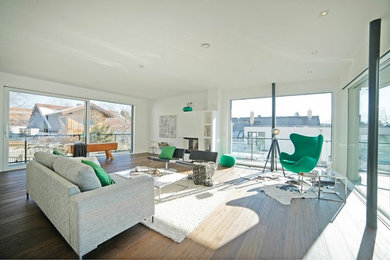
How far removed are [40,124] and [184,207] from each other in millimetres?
5351

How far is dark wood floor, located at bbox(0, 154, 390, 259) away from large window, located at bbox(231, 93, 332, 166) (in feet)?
7.42

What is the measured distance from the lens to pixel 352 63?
3258 mm

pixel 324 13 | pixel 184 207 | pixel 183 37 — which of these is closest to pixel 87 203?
pixel 184 207

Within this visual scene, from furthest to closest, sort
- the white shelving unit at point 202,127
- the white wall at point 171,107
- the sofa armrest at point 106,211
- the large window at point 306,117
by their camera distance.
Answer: the white wall at point 171,107, the white shelving unit at point 202,127, the large window at point 306,117, the sofa armrest at point 106,211

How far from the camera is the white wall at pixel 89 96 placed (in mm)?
4332

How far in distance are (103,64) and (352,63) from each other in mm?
5131

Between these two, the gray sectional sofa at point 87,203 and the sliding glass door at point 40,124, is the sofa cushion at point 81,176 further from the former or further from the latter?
the sliding glass door at point 40,124

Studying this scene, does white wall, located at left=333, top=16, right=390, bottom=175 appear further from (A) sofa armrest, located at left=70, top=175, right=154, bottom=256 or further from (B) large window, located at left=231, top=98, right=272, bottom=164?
(A) sofa armrest, located at left=70, top=175, right=154, bottom=256

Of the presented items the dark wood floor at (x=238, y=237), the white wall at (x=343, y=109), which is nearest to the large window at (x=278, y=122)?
the white wall at (x=343, y=109)

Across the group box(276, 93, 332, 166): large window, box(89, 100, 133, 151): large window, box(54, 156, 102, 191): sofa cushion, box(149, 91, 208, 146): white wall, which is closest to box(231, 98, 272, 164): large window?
box(276, 93, 332, 166): large window

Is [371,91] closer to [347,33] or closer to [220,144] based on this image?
[347,33]

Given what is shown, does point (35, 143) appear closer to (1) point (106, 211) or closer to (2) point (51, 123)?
(2) point (51, 123)

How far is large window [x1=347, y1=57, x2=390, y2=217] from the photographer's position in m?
2.21

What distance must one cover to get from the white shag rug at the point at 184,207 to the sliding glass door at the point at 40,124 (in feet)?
14.8
